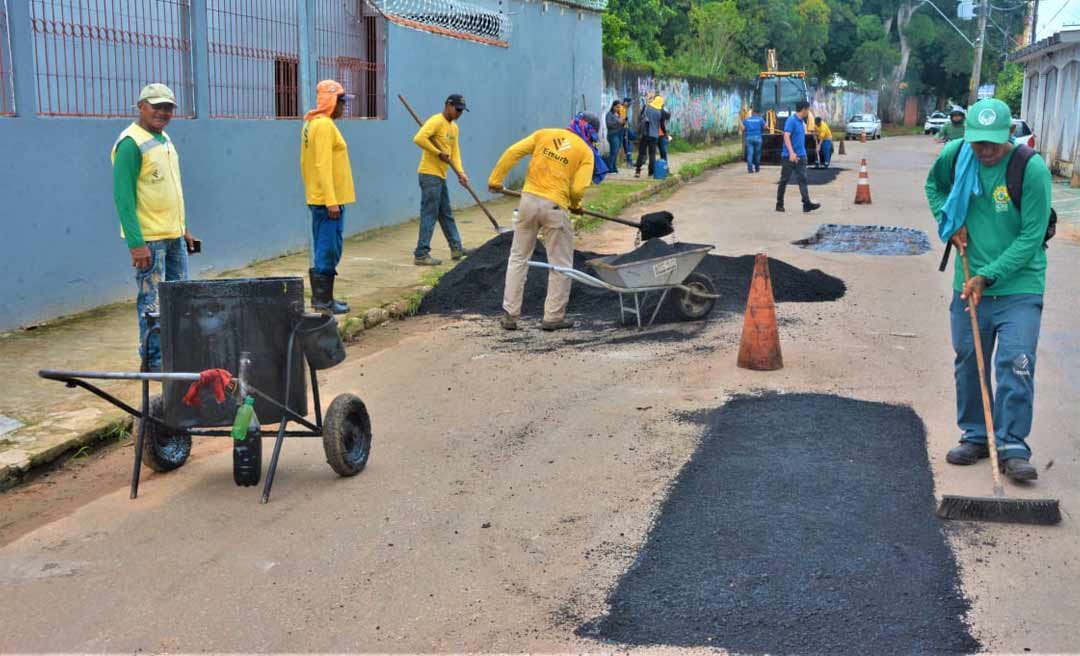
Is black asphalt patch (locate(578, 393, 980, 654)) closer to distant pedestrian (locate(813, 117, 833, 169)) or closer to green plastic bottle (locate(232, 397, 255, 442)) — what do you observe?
green plastic bottle (locate(232, 397, 255, 442))

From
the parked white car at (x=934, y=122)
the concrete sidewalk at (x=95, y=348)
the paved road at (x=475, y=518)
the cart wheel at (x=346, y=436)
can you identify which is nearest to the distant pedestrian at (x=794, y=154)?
the concrete sidewalk at (x=95, y=348)

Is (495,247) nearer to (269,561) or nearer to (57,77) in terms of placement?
(57,77)

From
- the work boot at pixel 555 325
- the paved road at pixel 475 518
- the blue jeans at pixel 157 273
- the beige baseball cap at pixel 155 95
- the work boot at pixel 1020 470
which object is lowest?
the paved road at pixel 475 518

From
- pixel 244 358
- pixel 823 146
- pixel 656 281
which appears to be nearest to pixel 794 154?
pixel 656 281

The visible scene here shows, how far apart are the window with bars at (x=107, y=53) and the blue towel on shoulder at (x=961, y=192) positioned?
7.15 metres

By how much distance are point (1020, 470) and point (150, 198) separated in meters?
5.13

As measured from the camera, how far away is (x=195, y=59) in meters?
11.2

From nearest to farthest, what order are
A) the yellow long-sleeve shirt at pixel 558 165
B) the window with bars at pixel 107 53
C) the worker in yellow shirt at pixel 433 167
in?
the yellow long-sleeve shirt at pixel 558 165
the window with bars at pixel 107 53
the worker in yellow shirt at pixel 433 167

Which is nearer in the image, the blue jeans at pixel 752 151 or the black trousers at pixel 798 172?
the black trousers at pixel 798 172

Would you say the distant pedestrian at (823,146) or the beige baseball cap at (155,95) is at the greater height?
the beige baseball cap at (155,95)

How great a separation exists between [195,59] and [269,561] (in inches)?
311

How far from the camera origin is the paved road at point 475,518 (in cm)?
405

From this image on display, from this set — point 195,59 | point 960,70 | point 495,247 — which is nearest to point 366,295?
point 495,247

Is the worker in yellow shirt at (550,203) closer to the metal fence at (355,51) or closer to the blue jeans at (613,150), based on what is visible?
the metal fence at (355,51)
